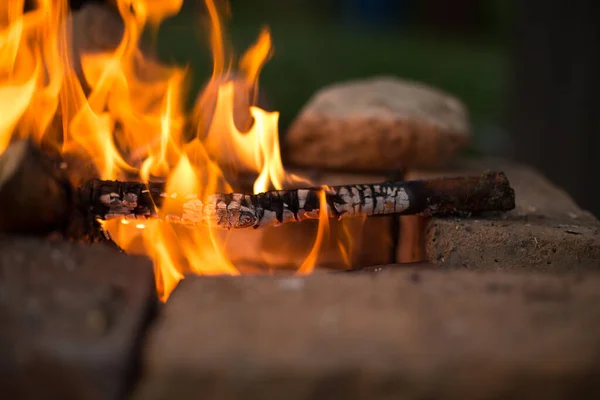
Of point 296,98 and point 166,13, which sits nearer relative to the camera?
point 166,13

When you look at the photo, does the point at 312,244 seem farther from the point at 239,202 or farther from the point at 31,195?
the point at 31,195

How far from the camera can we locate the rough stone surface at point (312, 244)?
248 centimetres

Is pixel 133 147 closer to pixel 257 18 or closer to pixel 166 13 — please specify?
pixel 166 13

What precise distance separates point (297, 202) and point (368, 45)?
8422mm

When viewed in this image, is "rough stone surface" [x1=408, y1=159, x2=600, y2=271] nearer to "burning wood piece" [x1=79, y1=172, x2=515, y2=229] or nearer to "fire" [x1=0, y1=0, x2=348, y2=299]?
"burning wood piece" [x1=79, y1=172, x2=515, y2=229]

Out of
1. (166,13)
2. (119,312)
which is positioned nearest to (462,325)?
(119,312)

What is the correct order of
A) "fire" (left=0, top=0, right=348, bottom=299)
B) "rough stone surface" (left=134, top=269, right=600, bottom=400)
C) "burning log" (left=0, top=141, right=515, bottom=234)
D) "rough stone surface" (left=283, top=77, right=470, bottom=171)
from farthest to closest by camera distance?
1. "rough stone surface" (left=283, top=77, right=470, bottom=171)
2. "fire" (left=0, top=0, right=348, bottom=299)
3. "burning log" (left=0, top=141, right=515, bottom=234)
4. "rough stone surface" (left=134, top=269, right=600, bottom=400)

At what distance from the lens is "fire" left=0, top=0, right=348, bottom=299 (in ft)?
7.52

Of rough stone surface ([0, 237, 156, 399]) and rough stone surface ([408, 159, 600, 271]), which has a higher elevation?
rough stone surface ([0, 237, 156, 399])

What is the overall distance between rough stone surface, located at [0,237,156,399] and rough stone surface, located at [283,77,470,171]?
152 centimetres

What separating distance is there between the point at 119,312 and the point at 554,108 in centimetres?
368

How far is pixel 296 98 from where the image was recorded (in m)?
6.70

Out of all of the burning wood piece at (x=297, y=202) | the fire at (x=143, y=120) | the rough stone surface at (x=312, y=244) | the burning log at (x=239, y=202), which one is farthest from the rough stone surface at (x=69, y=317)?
the rough stone surface at (x=312, y=244)

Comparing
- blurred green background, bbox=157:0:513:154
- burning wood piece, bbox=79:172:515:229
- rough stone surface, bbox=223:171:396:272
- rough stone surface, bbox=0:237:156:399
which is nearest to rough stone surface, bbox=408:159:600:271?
burning wood piece, bbox=79:172:515:229
